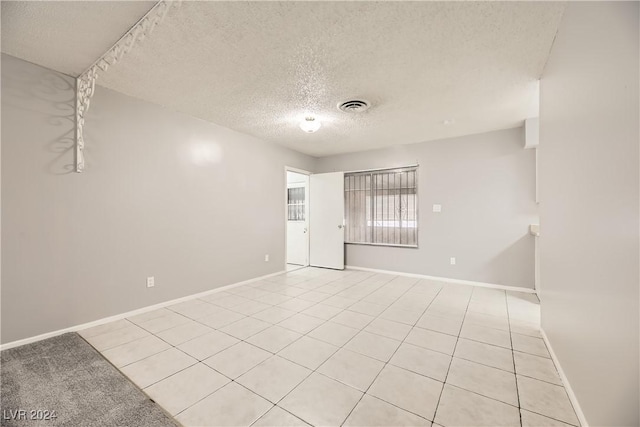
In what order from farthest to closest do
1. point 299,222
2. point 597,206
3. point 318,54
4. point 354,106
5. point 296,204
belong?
1. point 296,204
2. point 299,222
3. point 354,106
4. point 318,54
5. point 597,206

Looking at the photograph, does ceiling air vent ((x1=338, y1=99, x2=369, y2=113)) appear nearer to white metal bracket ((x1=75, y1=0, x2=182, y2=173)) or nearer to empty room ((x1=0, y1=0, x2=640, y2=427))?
empty room ((x1=0, y1=0, x2=640, y2=427))

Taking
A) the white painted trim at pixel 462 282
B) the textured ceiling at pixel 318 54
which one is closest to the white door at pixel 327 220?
the white painted trim at pixel 462 282

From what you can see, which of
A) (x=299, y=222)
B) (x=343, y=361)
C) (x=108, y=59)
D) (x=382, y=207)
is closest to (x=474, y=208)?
(x=382, y=207)

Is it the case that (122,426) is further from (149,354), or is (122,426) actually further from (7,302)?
(7,302)

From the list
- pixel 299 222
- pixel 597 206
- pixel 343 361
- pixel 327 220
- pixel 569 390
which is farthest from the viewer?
pixel 299 222

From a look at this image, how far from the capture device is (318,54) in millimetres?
2139

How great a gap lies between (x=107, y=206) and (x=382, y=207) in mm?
4241

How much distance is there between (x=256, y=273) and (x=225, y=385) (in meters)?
2.71

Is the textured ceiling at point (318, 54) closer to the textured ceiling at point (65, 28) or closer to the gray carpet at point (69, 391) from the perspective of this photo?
the textured ceiling at point (65, 28)

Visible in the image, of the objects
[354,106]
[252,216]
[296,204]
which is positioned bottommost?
[252,216]

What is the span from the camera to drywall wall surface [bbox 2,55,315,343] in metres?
2.24

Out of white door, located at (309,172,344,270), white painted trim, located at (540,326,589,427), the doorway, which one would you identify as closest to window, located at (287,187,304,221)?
the doorway

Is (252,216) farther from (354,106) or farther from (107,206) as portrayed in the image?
(354,106)

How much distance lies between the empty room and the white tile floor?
0.02 meters
